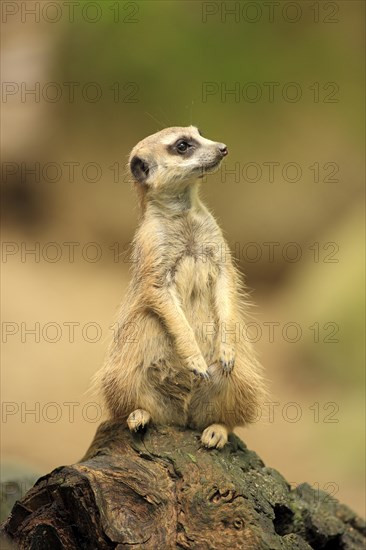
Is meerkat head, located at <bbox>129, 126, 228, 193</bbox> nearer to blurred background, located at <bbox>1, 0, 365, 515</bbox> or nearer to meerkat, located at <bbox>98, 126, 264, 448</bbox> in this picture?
meerkat, located at <bbox>98, 126, 264, 448</bbox>

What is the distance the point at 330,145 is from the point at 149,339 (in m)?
4.62

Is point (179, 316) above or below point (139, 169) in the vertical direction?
below

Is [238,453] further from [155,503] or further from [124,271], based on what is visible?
[124,271]

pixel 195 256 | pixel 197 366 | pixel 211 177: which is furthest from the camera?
pixel 211 177

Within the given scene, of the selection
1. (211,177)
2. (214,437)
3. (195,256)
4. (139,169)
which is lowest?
(214,437)

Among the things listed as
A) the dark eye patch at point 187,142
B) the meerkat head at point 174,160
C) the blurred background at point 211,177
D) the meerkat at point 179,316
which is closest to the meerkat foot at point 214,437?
the meerkat at point 179,316

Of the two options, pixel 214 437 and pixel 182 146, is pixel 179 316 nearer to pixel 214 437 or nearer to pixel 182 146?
pixel 214 437

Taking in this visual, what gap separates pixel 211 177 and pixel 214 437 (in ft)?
13.7

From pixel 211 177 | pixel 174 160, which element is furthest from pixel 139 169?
pixel 211 177

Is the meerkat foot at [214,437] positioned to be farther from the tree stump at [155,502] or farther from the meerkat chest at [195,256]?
the meerkat chest at [195,256]

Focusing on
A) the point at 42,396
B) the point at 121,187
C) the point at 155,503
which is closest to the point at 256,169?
the point at 121,187

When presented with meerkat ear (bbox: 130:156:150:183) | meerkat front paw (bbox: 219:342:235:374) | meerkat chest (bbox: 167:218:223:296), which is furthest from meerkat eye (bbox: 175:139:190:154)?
meerkat front paw (bbox: 219:342:235:374)

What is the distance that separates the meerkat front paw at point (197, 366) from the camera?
2924mm

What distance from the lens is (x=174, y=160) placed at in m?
3.13
